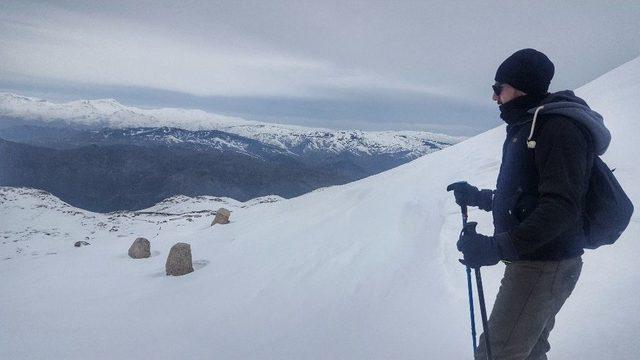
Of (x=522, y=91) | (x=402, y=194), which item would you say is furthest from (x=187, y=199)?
(x=522, y=91)

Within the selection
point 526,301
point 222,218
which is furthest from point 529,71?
point 222,218

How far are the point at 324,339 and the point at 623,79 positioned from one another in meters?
14.6

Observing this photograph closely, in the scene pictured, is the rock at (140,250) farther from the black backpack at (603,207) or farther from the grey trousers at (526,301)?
the black backpack at (603,207)

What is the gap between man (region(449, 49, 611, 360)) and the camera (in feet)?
7.40

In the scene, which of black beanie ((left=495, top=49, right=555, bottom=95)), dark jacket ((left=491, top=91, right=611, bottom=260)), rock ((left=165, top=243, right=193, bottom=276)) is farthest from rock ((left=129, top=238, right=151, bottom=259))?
black beanie ((left=495, top=49, right=555, bottom=95))

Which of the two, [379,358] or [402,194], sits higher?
[402,194]

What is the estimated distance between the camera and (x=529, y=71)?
104 inches

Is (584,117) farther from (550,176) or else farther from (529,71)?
(529,71)

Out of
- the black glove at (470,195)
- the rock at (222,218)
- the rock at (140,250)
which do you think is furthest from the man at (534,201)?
the rock at (222,218)

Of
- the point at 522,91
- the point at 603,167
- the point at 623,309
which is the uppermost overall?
the point at 522,91

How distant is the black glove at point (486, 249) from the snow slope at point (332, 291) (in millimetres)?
2408

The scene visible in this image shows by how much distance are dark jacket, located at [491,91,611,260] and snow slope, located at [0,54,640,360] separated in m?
2.29

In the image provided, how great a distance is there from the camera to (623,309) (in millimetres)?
4277

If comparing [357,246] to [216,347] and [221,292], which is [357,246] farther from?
[216,347]
